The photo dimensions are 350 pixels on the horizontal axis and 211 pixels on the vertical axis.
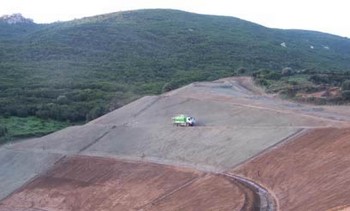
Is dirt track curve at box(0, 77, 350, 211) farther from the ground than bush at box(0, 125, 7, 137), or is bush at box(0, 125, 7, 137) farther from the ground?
dirt track curve at box(0, 77, 350, 211)

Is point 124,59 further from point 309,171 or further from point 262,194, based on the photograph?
point 309,171

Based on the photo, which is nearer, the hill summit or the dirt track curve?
the dirt track curve

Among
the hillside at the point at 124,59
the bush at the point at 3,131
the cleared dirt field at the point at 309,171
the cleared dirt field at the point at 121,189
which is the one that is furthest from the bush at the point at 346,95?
the bush at the point at 3,131

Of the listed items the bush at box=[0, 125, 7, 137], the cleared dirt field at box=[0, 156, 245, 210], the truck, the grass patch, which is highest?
the truck

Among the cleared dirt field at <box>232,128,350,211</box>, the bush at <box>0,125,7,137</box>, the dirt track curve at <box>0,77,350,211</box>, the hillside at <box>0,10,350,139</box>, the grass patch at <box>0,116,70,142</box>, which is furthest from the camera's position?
the hillside at <box>0,10,350,139</box>

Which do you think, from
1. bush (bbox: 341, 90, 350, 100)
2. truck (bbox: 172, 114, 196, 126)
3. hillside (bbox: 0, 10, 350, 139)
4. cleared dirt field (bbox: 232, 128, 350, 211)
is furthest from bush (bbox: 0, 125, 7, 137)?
cleared dirt field (bbox: 232, 128, 350, 211)

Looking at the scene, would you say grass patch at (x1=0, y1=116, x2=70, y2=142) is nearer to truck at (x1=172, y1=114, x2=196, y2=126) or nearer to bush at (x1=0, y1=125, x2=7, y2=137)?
bush at (x1=0, y1=125, x2=7, y2=137)

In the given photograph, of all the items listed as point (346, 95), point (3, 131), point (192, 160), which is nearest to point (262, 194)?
point (192, 160)

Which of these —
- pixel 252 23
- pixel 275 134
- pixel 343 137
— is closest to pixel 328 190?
pixel 343 137

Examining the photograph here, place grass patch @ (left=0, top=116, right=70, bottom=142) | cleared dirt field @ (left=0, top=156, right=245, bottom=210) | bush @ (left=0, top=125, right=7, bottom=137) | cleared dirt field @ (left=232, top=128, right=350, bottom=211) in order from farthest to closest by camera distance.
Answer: grass patch @ (left=0, top=116, right=70, bottom=142)
bush @ (left=0, top=125, right=7, bottom=137)
cleared dirt field @ (left=0, top=156, right=245, bottom=210)
cleared dirt field @ (left=232, top=128, right=350, bottom=211)
